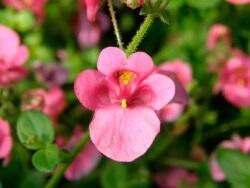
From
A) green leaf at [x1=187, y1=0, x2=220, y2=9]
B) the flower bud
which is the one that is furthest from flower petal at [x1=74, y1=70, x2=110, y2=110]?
green leaf at [x1=187, y1=0, x2=220, y2=9]

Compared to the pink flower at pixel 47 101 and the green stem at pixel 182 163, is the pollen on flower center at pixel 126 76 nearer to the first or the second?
the pink flower at pixel 47 101

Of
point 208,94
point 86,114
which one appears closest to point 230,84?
point 208,94

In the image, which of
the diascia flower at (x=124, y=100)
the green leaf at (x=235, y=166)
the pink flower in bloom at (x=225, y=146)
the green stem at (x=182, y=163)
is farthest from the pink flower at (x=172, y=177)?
the diascia flower at (x=124, y=100)

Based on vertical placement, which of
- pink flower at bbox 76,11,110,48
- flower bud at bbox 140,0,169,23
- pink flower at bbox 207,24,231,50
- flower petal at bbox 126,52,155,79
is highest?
flower bud at bbox 140,0,169,23

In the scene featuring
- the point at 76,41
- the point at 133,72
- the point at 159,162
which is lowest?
the point at 159,162

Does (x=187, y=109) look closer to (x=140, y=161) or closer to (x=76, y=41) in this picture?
(x=140, y=161)

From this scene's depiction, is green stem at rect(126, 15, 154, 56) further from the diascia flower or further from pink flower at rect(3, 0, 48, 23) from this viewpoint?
pink flower at rect(3, 0, 48, 23)

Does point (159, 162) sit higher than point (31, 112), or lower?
lower
